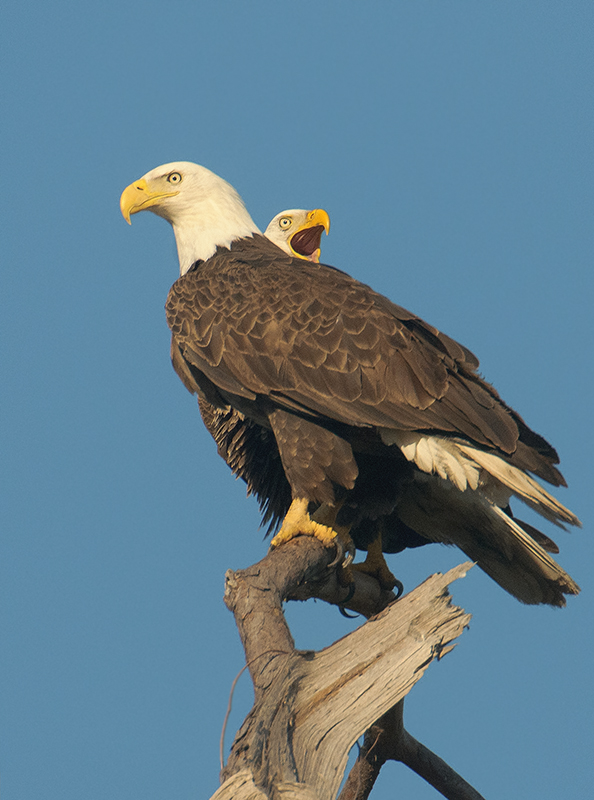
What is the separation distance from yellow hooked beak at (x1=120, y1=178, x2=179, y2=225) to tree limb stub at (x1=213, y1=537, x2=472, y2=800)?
10.7 feet

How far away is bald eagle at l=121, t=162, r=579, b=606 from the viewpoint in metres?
5.28

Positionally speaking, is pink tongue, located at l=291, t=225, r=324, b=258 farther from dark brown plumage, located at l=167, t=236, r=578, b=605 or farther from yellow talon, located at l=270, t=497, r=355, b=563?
yellow talon, located at l=270, t=497, r=355, b=563

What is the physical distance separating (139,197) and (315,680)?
13.2 feet

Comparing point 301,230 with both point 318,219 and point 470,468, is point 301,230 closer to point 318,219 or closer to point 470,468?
point 318,219

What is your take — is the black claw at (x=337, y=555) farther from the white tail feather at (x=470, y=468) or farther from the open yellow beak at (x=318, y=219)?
the open yellow beak at (x=318, y=219)

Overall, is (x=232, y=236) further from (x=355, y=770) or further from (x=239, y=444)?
(x=355, y=770)

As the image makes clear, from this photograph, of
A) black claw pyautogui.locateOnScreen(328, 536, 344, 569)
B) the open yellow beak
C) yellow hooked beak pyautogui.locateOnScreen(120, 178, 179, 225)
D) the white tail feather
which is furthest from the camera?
the open yellow beak

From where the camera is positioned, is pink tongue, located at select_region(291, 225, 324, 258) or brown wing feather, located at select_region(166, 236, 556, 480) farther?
pink tongue, located at select_region(291, 225, 324, 258)

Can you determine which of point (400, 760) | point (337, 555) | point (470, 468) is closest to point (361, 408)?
point (470, 468)

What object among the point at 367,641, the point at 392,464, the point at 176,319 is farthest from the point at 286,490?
the point at 367,641

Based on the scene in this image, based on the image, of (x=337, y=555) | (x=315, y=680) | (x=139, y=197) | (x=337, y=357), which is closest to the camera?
(x=315, y=680)

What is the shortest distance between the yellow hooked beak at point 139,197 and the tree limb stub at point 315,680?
3246mm

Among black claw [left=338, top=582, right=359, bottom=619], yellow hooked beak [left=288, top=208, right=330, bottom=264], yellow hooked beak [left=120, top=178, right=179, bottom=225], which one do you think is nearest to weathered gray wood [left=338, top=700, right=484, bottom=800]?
black claw [left=338, top=582, right=359, bottom=619]

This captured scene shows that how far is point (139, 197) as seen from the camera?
6.69m
